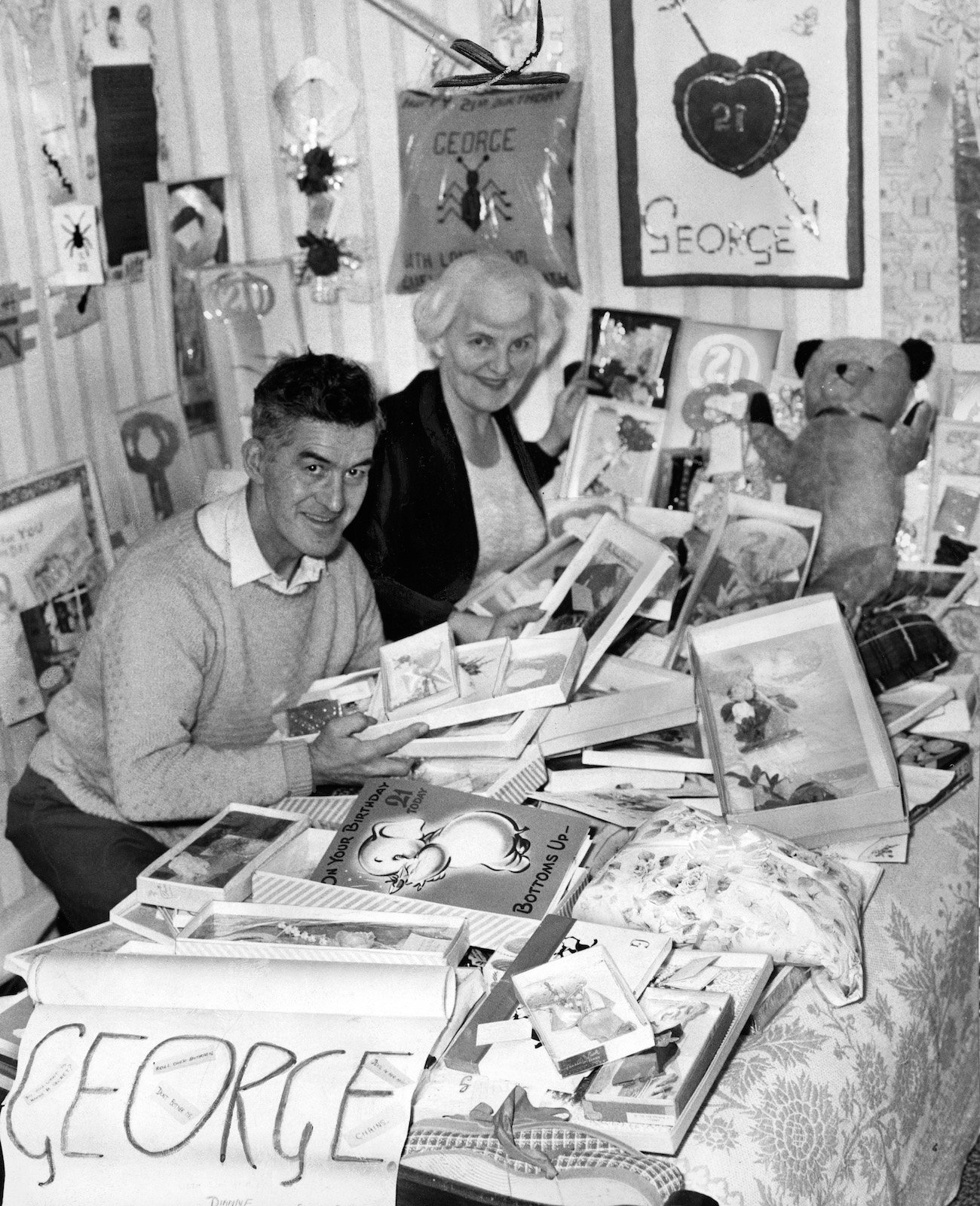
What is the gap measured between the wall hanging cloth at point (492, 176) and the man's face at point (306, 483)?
0.92 metres

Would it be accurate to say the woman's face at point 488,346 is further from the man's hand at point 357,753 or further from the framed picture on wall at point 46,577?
the man's hand at point 357,753

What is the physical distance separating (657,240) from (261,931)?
180cm

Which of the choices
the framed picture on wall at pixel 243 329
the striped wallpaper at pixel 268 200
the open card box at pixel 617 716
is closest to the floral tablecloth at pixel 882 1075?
the open card box at pixel 617 716

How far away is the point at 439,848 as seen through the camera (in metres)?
1.91

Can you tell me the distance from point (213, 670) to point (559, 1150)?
1.05 meters

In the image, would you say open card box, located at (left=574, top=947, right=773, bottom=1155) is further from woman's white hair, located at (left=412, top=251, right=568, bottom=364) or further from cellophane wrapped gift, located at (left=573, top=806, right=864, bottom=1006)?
woman's white hair, located at (left=412, top=251, right=568, bottom=364)

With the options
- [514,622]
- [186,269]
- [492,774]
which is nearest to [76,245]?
[186,269]

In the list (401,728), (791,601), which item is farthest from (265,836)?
(791,601)

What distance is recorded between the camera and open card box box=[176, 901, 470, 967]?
1.61 meters

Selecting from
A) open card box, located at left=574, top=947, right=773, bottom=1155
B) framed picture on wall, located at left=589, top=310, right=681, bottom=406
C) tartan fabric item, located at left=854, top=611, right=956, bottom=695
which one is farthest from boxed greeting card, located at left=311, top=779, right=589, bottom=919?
framed picture on wall, located at left=589, top=310, right=681, bottom=406

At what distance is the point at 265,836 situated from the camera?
78.8 inches

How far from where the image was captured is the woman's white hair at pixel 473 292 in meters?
2.80

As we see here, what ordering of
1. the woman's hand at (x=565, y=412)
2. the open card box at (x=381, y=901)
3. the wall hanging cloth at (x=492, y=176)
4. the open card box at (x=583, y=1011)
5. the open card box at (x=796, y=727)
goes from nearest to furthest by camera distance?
1. the open card box at (x=583, y=1011)
2. the open card box at (x=381, y=901)
3. the open card box at (x=796, y=727)
4. the wall hanging cloth at (x=492, y=176)
5. the woman's hand at (x=565, y=412)

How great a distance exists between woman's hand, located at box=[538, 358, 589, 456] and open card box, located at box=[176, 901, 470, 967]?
151 centimetres
